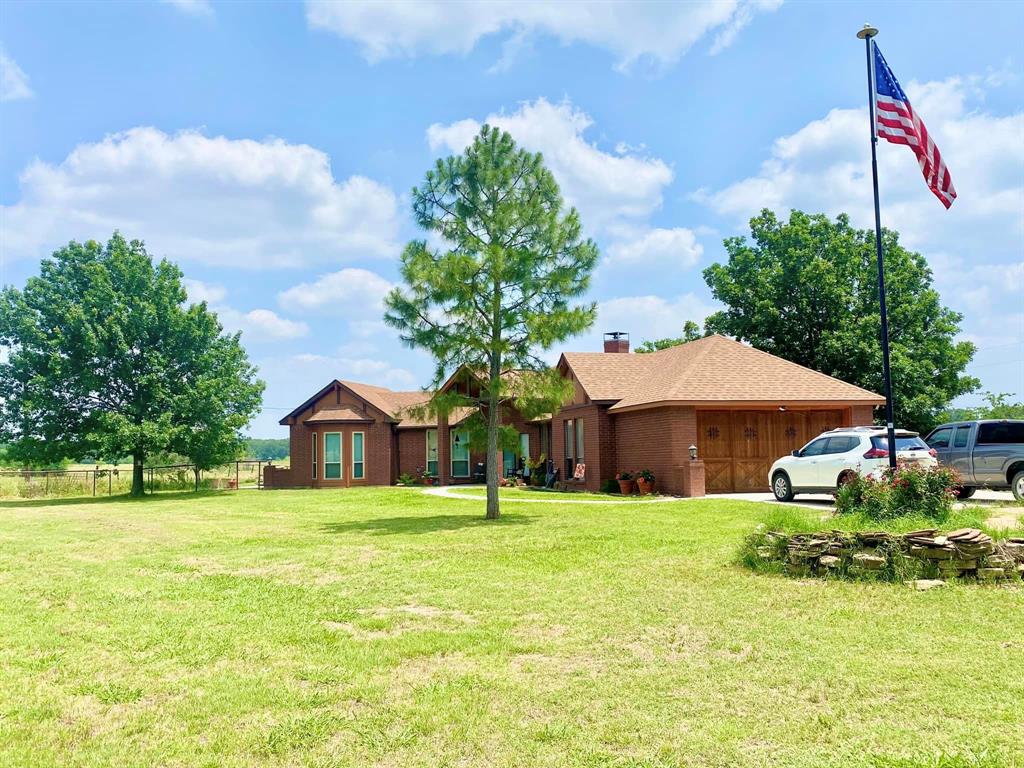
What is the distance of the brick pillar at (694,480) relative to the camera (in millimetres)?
22062

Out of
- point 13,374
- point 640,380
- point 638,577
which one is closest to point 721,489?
point 640,380

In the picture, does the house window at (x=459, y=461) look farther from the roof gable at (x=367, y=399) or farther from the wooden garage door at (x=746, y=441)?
the wooden garage door at (x=746, y=441)

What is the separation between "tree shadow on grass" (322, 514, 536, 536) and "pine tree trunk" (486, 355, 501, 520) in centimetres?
35

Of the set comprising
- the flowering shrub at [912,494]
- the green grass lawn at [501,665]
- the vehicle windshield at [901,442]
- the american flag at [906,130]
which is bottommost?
the green grass lawn at [501,665]

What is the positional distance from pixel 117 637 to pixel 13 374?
93.9ft

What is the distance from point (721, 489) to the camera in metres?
23.4

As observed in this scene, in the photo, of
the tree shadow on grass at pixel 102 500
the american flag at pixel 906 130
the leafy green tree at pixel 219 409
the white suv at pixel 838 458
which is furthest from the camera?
the leafy green tree at pixel 219 409

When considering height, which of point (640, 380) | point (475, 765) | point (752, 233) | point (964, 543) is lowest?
point (475, 765)

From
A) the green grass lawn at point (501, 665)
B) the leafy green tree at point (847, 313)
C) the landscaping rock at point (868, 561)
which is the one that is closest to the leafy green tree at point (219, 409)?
the green grass lawn at point (501, 665)

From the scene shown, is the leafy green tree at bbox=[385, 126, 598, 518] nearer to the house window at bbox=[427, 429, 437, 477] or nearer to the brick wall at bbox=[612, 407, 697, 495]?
the brick wall at bbox=[612, 407, 697, 495]

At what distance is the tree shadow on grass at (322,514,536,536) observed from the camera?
15.5m

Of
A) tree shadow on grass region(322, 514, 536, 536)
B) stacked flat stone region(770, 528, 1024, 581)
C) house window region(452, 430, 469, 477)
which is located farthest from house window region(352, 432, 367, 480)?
stacked flat stone region(770, 528, 1024, 581)

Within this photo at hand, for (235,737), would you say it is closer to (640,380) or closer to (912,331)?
(640,380)

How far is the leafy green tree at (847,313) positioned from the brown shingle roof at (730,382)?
11.2 m
